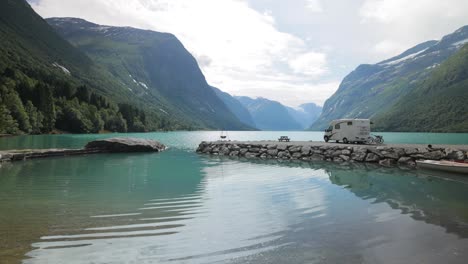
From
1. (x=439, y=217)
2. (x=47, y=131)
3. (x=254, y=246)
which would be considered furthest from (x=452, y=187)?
(x=47, y=131)

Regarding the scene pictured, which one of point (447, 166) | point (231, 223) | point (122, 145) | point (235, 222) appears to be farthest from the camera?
point (122, 145)

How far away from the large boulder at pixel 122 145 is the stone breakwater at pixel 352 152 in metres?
13.7

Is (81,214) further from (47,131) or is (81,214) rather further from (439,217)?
(47,131)

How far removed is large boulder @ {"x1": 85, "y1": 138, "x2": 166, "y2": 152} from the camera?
153ft

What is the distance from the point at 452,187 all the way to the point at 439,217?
946cm

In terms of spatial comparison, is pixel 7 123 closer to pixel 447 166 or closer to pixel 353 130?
pixel 353 130

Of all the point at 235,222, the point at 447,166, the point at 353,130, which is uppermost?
the point at 353,130

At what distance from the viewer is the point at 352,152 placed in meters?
34.1

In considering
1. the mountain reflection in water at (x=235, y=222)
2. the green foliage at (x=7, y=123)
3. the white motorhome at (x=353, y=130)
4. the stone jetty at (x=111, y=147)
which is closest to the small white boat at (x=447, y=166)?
the mountain reflection in water at (x=235, y=222)

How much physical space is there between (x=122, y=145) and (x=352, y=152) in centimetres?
3452

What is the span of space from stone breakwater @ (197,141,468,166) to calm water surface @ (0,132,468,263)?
13.6 m

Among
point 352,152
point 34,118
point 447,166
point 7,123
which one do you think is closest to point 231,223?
point 447,166

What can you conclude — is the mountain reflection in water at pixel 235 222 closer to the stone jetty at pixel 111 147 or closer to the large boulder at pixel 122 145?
the stone jetty at pixel 111 147

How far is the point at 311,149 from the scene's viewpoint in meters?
37.1
